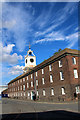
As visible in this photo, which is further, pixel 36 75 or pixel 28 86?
pixel 28 86

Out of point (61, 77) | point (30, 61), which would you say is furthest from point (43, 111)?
point (30, 61)

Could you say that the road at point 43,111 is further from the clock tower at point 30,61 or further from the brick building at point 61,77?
the clock tower at point 30,61

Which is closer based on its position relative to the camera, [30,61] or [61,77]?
[61,77]

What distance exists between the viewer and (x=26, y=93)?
5081 centimetres

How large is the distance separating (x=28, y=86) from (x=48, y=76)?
17344 mm

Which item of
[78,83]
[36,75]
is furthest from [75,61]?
[36,75]

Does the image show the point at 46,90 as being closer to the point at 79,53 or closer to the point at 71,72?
the point at 71,72

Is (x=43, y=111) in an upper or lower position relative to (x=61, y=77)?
lower

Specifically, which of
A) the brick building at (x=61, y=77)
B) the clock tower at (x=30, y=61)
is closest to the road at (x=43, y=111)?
the brick building at (x=61, y=77)

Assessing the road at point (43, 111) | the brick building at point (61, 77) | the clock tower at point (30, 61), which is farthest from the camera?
the clock tower at point (30, 61)

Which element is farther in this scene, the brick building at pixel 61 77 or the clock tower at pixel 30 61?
the clock tower at pixel 30 61

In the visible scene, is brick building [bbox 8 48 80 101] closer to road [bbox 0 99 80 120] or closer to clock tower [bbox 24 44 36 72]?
road [bbox 0 99 80 120]

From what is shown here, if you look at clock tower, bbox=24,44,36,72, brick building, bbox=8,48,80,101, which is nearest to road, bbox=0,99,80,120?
brick building, bbox=8,48,80,101

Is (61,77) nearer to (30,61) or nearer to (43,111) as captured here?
(43,111)
